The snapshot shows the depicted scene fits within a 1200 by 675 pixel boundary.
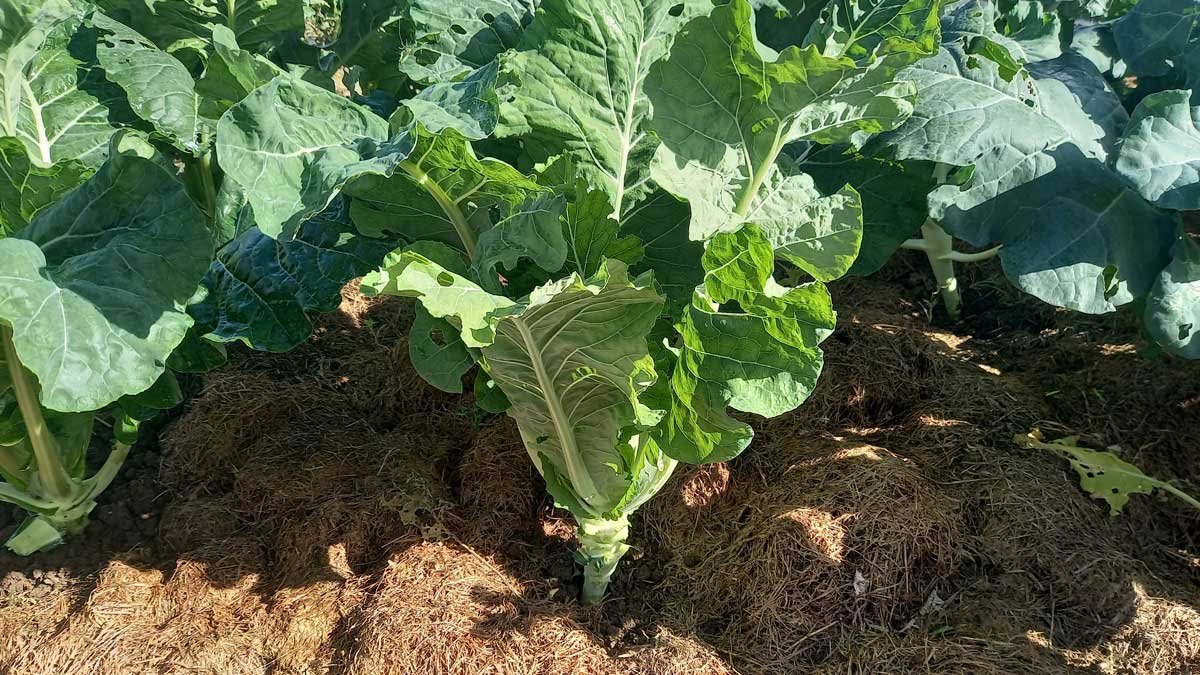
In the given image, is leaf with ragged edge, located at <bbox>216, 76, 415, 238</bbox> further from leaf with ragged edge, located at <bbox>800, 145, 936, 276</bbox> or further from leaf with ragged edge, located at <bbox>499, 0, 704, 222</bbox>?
leaf with ragged edge, located at <bbox>800, 145, 936, 276</bbox>

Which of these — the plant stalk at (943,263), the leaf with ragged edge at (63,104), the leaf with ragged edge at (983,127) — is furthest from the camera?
the plant stalk at (943,263)

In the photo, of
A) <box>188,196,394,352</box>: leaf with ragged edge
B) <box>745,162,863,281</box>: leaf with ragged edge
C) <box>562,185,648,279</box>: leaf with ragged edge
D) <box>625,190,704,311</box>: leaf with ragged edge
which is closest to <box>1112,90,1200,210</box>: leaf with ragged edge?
<box>745,162,863,281</box>: leaf with ragged edge

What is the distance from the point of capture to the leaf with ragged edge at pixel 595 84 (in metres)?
2.04

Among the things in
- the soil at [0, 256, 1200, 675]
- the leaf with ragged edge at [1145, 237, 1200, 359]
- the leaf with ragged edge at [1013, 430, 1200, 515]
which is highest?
the leaf with ragged edge at [1145, 237, 1200, 359]

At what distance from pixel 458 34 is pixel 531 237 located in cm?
73

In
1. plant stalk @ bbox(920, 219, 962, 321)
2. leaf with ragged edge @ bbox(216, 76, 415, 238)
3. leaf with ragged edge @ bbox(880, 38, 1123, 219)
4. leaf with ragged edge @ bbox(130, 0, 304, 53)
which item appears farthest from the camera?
plant stalk @ bbox(920, 219, 962, 321)

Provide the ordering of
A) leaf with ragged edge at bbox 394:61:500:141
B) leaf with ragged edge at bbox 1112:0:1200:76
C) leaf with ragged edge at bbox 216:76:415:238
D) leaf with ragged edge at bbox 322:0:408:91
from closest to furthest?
1. leaf with ragged edge at bbox 216:76:415:238
2. leaf with ragged edge at bbox 394:61:500:141
3. leaf with ragged edge at bbox 1112:0:1200:76
4. leaf with ragged edge at bbox 322:0:408:91

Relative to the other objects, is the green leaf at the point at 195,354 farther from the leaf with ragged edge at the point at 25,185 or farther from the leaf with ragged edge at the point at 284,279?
the leaf with ragged edge at the point at 25,185

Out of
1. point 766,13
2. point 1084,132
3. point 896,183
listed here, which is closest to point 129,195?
point 766,13

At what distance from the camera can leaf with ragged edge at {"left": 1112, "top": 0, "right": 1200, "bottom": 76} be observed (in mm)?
2711

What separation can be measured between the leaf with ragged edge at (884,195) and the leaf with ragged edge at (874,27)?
0.37 meters

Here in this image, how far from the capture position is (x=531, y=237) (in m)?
1.88

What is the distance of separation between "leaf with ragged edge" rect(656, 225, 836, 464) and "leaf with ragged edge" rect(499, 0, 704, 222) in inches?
15.8

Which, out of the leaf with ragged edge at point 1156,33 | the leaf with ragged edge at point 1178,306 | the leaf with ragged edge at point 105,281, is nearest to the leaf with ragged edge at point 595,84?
the leaf with ragged edge at point 105,281
